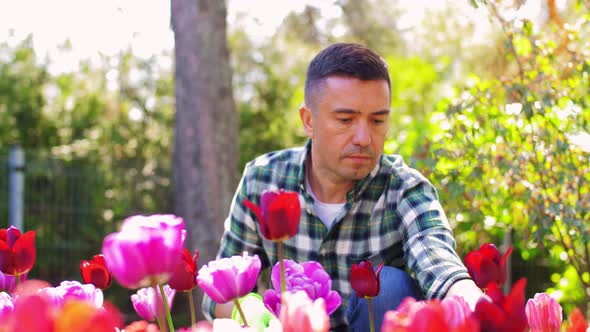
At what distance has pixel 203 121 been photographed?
501cm

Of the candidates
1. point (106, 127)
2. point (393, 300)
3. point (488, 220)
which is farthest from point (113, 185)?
point (393, 300)

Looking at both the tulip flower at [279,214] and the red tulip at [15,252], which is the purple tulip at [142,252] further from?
the red tulip at [15,252]

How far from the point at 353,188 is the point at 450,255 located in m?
0.69

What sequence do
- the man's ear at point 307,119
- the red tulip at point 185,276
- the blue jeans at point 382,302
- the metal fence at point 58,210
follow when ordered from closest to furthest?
the red tulip at point 185,276
the blue jeans at point 382,302
the man's ear at point 307,119
the metal fence at point 58,210

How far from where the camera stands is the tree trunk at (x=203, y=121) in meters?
4.98

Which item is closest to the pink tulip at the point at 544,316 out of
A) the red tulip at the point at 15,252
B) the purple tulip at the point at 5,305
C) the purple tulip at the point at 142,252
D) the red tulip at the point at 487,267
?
the red tulip at the point at 487,267

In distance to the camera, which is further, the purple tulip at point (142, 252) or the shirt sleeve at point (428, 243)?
the shirt sleeve at point (428, 243)

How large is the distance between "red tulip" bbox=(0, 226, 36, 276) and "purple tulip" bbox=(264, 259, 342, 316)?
492mm

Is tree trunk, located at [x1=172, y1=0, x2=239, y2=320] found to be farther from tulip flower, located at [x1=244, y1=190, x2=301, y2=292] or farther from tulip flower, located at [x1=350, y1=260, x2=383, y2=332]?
tulip flower, located at [x1=244, y1=190, x2=301, y2=292]

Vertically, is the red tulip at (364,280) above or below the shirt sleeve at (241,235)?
above

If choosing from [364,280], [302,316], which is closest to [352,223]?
[364,280]

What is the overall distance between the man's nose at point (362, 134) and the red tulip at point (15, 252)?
0.99 meters

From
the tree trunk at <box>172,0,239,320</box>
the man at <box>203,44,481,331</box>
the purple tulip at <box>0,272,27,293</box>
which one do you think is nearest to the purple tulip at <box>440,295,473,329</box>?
the man at <box>203,44,481,331</box>

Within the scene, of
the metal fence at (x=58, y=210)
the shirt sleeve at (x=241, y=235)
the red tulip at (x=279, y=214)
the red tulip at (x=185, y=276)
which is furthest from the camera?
the metal fence at (x=58, y=210)
